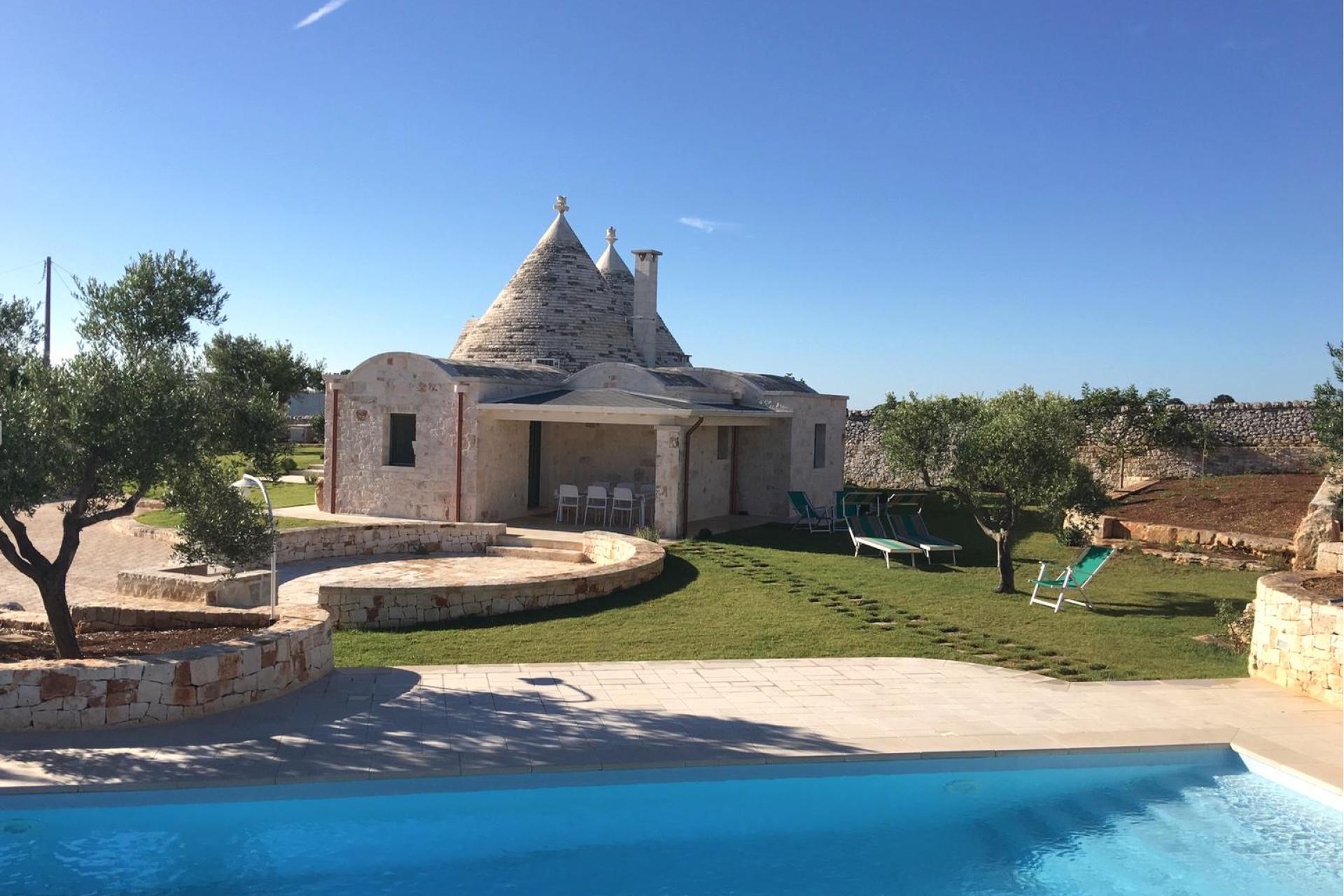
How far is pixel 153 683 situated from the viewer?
22.8 feet

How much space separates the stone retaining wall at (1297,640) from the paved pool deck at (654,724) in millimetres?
208

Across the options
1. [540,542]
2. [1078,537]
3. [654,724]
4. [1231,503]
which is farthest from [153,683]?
[1231,503]

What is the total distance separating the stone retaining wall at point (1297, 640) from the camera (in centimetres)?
824

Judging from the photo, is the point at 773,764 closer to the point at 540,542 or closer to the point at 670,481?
the point at 540,542

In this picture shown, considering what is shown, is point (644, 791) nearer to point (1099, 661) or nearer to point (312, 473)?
point (1099, 661)

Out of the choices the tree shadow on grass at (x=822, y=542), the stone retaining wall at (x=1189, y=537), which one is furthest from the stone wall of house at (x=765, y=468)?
the stone retaining wall at (x=1189, y=537)

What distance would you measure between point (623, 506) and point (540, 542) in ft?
12.4

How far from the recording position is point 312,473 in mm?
30172

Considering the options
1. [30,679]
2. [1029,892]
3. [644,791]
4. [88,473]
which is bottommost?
[1029,892]

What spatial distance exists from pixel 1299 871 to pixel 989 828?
1.86 meters

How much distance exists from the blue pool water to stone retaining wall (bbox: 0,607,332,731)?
3.74 ft

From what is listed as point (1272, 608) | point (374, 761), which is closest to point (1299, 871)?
point (1272, 608)

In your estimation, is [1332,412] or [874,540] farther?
[874,540]

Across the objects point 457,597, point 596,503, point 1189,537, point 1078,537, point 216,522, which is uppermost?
point 216,522
